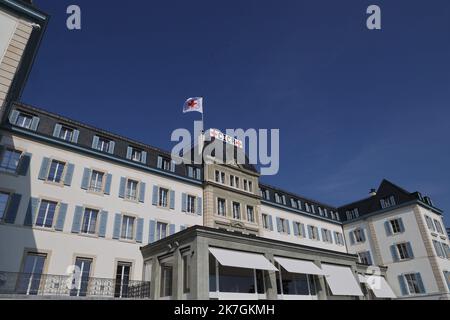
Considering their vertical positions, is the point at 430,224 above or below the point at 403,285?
above

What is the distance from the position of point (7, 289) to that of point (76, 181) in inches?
283

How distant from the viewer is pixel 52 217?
18.4 m

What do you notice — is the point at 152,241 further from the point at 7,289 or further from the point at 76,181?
the point at 7,289

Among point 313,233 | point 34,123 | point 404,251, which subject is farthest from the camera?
point 313,233

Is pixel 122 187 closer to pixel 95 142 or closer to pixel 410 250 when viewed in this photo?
pixel 95 142

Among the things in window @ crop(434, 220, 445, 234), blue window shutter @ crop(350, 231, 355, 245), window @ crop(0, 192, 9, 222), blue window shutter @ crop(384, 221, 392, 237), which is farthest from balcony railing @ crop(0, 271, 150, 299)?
window @ crop(434, 220, 445, 234)

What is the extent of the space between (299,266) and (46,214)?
630 inches

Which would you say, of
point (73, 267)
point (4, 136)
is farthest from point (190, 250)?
point (4, 136)

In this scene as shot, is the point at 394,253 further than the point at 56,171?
Yes

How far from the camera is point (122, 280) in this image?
19578mm

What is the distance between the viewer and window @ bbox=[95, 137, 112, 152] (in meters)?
22.3

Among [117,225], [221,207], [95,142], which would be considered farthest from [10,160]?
[221,207]

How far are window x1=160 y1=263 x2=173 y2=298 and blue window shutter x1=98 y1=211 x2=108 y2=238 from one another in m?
4.34

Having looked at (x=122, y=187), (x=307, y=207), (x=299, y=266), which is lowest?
A: (x=299, y=266)
